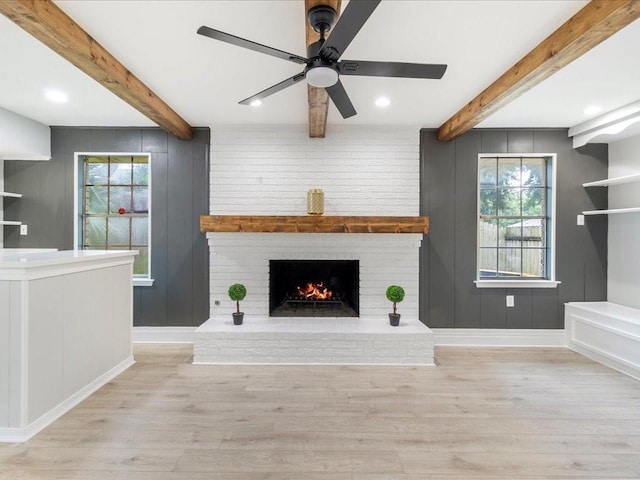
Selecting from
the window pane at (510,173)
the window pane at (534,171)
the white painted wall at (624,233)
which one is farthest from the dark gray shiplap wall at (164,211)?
the white painted wall at (624,233)

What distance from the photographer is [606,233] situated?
359 cm

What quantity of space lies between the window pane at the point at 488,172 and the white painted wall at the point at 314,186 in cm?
78

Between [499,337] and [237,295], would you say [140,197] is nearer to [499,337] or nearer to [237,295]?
[237,295]

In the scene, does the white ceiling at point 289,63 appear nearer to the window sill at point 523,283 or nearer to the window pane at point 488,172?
the window pane at point 488,172

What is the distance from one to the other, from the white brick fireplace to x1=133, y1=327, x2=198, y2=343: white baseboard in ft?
1.37

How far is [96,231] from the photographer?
3.72 meters

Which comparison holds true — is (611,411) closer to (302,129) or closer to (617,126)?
(617,126)

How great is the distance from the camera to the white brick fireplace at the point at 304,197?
356cm

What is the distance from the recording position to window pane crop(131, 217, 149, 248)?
3.73m

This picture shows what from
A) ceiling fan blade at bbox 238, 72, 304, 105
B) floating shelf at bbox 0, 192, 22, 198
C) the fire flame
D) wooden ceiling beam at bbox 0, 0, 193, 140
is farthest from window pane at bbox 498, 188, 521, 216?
floating shelf at bbox 0, 192, 22, 198

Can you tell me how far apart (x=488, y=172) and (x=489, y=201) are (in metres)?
0.33

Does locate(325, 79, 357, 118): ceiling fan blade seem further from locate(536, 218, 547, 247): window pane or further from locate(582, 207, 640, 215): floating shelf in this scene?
locate(582, 207, 640, 215): floating shelf

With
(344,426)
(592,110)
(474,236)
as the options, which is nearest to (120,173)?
(344,426)

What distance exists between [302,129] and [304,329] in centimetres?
214
